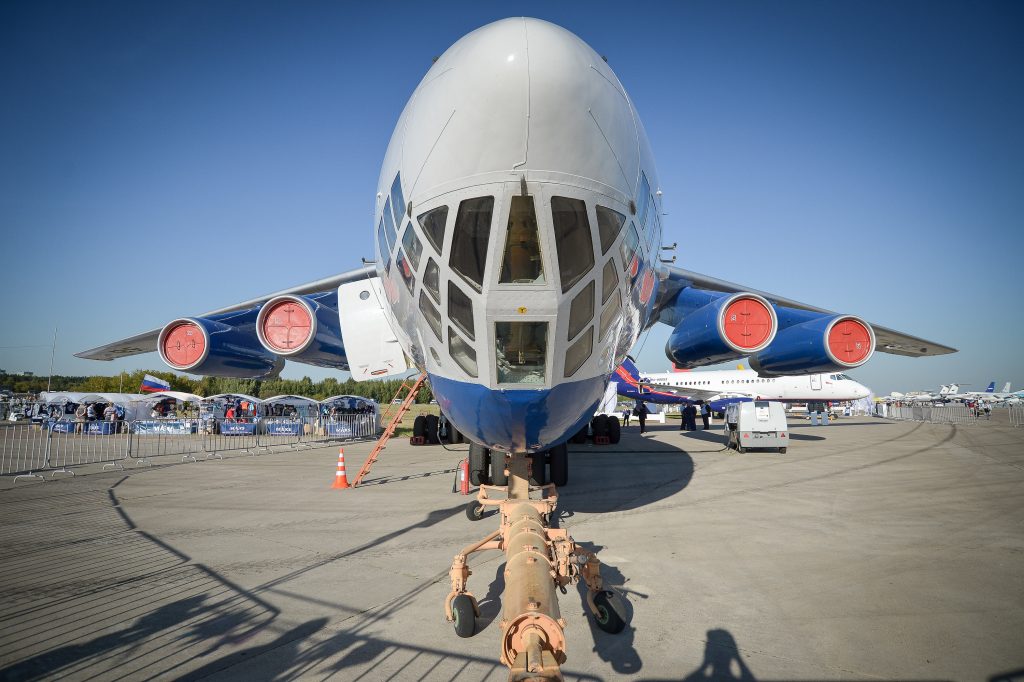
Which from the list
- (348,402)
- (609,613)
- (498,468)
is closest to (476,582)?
(609,613)

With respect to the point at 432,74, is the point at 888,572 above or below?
below

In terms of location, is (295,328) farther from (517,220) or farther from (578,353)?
(517,220)

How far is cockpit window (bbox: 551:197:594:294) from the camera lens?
305 centimetres

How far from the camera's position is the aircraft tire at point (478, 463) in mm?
7570

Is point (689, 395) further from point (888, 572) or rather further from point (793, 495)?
point (888, 572)

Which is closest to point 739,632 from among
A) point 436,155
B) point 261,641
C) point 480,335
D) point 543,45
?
point 480,335

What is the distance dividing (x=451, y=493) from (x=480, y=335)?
681 centimetres

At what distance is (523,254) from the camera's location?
3.23 metres

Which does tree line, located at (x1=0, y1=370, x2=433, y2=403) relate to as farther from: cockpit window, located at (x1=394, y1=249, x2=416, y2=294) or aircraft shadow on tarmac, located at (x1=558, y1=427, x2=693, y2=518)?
cockpit window, located at (x1=394, y1=249, x2=416, y2=294)

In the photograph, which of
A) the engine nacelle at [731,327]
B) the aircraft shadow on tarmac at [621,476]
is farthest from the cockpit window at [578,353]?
the aircraft shadow on tarmac at [621,476]

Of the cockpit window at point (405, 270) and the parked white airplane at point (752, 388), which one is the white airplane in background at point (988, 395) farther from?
the cockpit window at point (405, 270)

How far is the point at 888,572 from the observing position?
5137 millimetres

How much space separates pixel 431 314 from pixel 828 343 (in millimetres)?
6959

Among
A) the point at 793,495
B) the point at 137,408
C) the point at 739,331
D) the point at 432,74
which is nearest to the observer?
the point at 432,74
